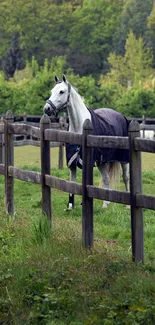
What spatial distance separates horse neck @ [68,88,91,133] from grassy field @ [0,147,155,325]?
2.78m

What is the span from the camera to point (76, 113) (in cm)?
1362

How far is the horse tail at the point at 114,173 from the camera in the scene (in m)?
14.2

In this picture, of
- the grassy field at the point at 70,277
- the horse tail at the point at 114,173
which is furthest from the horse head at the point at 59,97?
the grassy field at the point at 70,277

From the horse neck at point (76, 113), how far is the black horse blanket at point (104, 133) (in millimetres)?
151

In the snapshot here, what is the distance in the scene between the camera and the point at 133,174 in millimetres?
8383

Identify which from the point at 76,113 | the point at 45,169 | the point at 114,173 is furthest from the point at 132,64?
the point at 45,169

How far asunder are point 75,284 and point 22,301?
1.76 ft

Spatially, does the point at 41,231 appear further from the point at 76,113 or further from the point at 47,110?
the point at 47,110

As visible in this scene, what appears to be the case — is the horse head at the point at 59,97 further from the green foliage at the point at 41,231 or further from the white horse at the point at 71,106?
the green foliage at the point at 41,231

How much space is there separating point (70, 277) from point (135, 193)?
1156mm

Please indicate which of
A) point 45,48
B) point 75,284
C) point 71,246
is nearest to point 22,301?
point 75,284

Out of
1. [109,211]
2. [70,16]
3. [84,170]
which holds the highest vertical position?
[70,16]

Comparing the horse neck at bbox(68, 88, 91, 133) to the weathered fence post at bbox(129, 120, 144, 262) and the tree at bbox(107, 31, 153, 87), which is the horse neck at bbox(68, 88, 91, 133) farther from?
→ the tree at bbox(107, 31, 153, 87)

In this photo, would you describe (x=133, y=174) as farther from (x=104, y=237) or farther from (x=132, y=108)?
(x=132, y=108)
